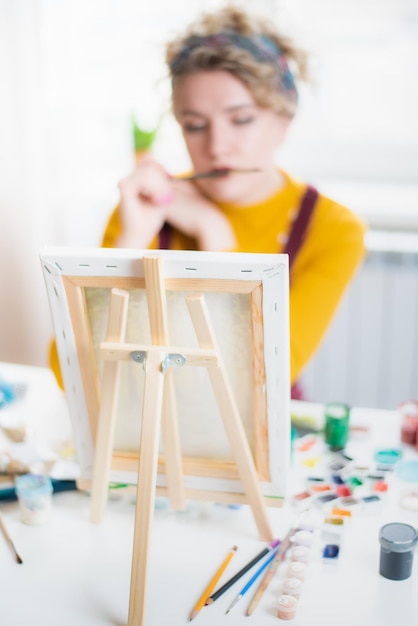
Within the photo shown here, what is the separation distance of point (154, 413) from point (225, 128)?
0.65 m

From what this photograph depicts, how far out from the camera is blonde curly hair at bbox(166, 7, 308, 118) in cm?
134

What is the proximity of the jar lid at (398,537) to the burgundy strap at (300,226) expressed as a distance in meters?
0.61

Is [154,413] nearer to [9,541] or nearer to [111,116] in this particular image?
[9,541]

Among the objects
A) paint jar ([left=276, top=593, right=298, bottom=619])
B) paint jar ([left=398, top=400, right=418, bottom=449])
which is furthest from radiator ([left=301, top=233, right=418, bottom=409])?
paint jar ([left=276, top=593, right=298, bottom=619])

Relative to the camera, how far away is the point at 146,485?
885mm

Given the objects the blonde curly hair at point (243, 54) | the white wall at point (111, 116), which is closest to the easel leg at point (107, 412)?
the blonde curly hair at point (243, 54)

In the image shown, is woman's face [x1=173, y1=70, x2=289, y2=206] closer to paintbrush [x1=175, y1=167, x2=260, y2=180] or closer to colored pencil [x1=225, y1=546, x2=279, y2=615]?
paintbrush [x1=175, y1=167, x2=260, y2=180]

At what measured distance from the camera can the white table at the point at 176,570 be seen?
0.87m

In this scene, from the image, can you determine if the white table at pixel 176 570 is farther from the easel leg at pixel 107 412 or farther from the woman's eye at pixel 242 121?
the woman's eye at pixel 242 121

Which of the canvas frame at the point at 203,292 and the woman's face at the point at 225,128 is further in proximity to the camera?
the woman's face at the point at 225,128

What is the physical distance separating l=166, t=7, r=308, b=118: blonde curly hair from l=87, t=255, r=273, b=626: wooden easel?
1.95ft

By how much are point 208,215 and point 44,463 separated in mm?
564

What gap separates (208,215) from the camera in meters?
1.46

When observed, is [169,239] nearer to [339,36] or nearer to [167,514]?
[167,514]
